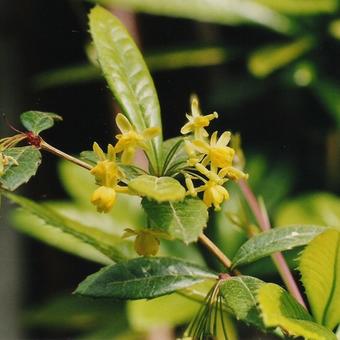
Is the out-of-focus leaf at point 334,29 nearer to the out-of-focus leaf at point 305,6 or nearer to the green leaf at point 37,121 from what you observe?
the out-of-focus leaf at point 305,6

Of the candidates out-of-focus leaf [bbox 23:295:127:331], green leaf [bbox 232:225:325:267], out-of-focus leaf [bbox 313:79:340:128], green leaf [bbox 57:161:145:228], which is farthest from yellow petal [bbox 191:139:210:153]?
Answer: out-of-focus leaf [bbox 23:295:127:331]

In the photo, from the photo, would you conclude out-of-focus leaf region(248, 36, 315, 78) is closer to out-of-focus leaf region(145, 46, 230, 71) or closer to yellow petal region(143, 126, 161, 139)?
out-of-focus leaf region(145, 46, 230, 71)

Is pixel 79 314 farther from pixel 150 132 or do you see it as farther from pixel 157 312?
pixel 150 132

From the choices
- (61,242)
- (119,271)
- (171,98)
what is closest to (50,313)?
(61,242)

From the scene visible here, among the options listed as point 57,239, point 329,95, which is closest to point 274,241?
point 57,239

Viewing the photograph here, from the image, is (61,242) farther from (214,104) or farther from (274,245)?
(274,245)
